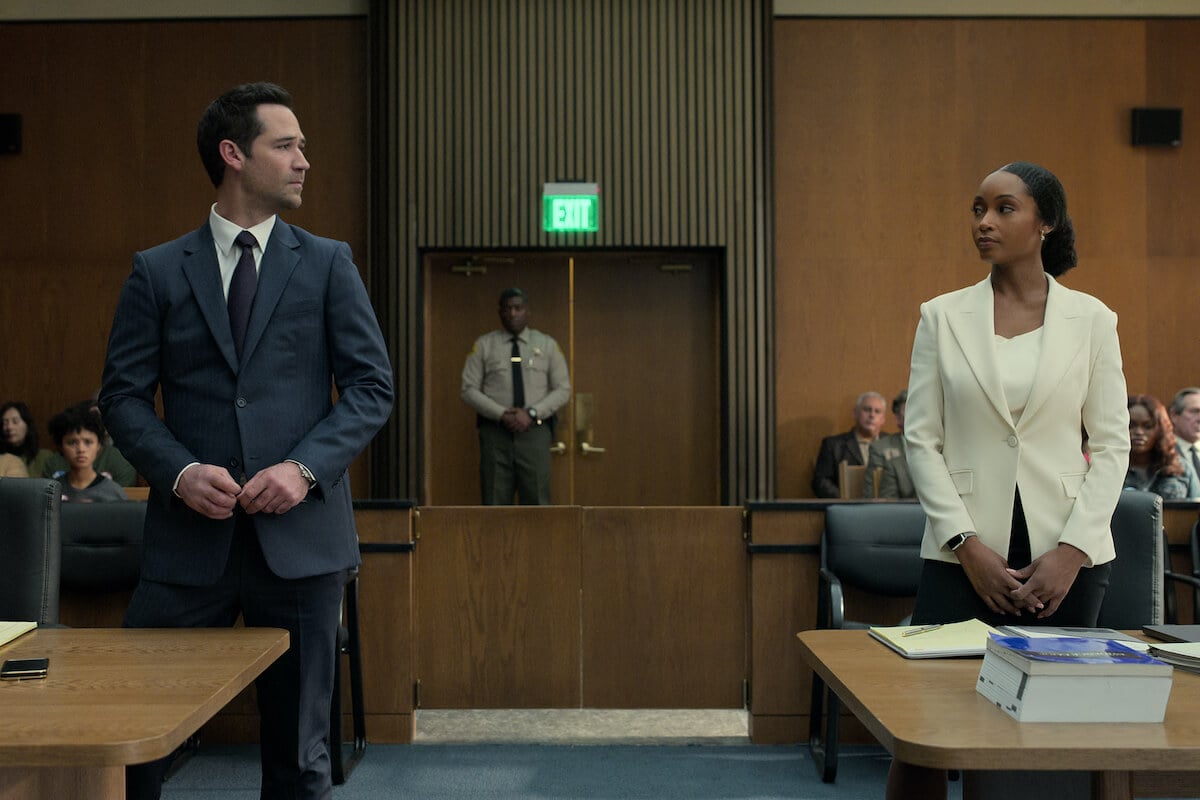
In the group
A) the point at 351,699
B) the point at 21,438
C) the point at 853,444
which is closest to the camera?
the point at 351,699

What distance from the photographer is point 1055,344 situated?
2000 millimetres

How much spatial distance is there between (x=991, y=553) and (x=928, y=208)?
19.2 ft

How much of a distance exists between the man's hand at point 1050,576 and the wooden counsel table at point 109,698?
1.21 metres

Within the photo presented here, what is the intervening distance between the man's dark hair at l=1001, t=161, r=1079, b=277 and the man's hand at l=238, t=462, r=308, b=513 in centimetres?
135

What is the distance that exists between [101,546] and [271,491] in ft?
6.89

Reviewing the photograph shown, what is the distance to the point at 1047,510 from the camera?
6.40 feet

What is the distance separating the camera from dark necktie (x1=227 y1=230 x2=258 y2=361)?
1992 millimetres

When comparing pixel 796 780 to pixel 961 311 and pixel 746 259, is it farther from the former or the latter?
pixel 746 259

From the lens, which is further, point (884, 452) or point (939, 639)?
point (884, 452)

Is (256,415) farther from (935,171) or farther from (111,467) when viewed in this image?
(935,171)

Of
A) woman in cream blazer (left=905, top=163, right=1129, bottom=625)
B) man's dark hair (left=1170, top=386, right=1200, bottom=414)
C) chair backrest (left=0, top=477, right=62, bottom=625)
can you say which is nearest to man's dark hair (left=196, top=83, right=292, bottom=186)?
chair backrest (left=0, top=477, right=62, bottom=625)

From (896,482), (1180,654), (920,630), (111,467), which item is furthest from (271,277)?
(896,482)

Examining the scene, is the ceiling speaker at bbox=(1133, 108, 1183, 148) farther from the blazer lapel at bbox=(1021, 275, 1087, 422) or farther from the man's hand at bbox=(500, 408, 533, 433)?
the blazer lapel at bbox=(1021, 275, 1087, 422)

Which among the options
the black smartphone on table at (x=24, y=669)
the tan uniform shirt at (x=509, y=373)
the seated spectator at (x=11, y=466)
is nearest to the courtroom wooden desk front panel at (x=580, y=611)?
the black smartphone on table at (x=24, y=669)
